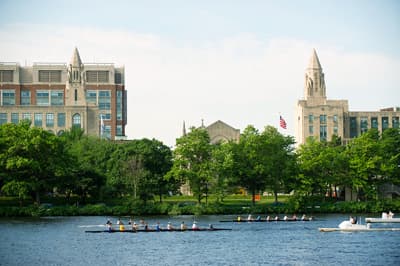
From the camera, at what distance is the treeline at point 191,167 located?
432ft

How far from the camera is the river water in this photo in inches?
3095

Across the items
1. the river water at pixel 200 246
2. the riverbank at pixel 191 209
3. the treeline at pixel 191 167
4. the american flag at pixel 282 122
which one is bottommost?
the river water at pixel 200 246

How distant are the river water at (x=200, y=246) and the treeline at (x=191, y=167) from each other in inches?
723

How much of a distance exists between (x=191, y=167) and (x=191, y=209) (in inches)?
277

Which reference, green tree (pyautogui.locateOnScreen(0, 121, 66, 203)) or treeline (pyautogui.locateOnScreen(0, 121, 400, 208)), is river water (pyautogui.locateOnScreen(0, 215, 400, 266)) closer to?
green tree (pyautogui.locateOnScreen(0, 121, 66, 203))

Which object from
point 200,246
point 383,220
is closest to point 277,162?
point 383,220

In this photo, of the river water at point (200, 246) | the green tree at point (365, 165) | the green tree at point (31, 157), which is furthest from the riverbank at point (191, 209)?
the river water at point (200, 246)

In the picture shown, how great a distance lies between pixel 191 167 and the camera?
452 ft

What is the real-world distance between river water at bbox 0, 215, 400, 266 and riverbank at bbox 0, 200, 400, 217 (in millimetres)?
13283

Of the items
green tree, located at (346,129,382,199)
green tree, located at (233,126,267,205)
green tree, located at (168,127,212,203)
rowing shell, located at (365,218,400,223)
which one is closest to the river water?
rowing shell, located at (365,218,400,223)

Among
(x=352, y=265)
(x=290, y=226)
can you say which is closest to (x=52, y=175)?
(x=290, y=226)

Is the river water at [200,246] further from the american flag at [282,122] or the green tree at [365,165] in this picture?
the american flag at [282,122]

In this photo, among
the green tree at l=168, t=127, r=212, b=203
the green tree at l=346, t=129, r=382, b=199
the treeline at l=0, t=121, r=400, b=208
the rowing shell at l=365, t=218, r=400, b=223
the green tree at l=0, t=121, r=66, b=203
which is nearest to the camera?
the rowing shell at l=365, t=218, r=400, b=223

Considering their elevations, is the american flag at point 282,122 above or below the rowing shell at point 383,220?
above
